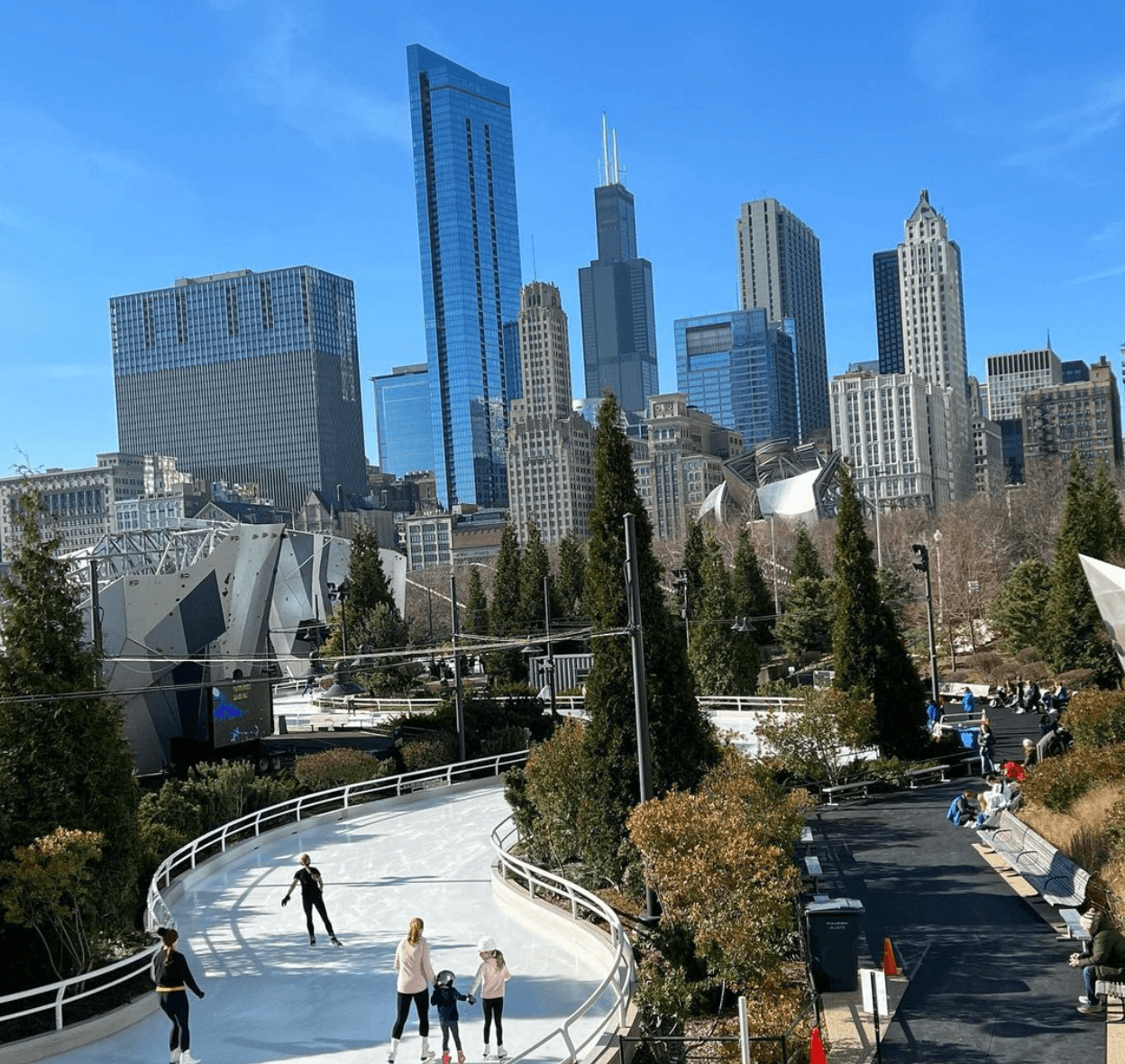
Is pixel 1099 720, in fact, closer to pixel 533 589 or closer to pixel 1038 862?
pixel 1038 862

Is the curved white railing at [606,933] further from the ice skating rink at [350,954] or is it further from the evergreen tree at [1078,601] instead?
the evergreen tree at [1078,601]

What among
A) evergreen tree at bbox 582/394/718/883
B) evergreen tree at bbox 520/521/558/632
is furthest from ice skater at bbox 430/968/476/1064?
evergreen tree at bbox 520/521/558/632

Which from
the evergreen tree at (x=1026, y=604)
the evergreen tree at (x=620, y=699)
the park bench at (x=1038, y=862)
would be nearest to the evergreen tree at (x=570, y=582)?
the evergreen tree at (x=1026, y=604)

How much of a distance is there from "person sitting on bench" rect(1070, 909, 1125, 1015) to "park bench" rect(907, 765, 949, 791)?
A: 15374 millimetres

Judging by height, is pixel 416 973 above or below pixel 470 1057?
above

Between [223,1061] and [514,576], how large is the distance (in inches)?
2115

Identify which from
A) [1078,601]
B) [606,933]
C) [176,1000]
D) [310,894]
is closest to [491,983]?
[176,1000]

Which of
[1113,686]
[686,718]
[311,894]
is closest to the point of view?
[311,894]

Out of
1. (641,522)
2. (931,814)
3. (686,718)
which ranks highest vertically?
(641,522)

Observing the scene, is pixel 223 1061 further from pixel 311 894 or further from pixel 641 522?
pixel 641 522

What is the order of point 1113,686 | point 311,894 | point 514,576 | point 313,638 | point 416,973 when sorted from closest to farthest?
point 416,973 < point 311,894 < point 1113,686 < point 514,576 < point 313,638

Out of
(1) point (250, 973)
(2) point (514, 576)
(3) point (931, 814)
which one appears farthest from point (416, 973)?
(2) point (514, 576)

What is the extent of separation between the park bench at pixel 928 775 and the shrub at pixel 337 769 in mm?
13879

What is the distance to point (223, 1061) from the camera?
1441cm
